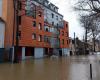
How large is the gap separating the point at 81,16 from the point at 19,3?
1446cm

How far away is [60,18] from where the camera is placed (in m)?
66.3

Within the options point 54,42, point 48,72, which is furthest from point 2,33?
point 54,42

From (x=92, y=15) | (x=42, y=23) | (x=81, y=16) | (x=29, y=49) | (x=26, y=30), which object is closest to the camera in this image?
(x=92, y=15)

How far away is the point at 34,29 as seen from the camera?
47188 mm

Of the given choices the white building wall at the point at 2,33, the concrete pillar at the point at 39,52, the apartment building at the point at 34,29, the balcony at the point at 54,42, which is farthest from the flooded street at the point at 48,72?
the balcony at the point at 54,42

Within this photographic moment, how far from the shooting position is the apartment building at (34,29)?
3768 centimetres

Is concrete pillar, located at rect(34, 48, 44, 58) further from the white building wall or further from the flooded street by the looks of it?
the flooded street

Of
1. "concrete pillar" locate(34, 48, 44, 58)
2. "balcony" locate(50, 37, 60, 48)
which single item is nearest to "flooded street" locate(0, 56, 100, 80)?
"concrete pillar" locate(34, 48, 44, 58)

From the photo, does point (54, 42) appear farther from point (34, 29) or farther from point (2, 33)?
point (2, 33)

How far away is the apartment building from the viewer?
37.7m

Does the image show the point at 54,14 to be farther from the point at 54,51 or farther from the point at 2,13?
the point at 2,13

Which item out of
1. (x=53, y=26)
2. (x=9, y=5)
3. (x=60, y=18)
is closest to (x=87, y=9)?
(x=9, y=5)

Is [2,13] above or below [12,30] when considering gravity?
above

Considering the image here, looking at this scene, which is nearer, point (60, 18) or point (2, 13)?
point (2, 13)
